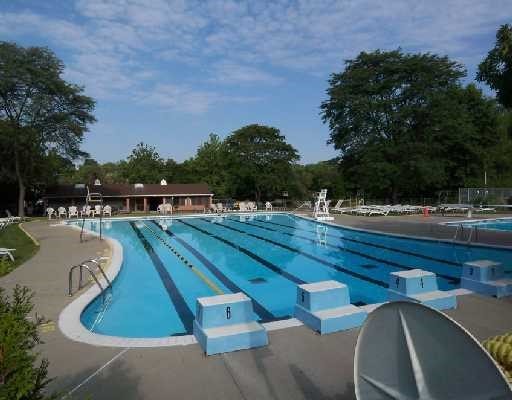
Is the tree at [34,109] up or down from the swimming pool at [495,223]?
up

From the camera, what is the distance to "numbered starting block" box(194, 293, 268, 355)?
14.4 feet

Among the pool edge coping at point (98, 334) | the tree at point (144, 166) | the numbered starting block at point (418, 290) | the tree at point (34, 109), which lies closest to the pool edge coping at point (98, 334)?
the pool edge coping at point (98, 334)

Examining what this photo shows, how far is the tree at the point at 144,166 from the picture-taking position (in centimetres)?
4781

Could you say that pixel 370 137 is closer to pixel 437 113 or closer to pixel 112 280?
pixel 437 113

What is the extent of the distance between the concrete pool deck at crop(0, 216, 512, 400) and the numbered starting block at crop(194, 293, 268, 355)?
0.11 meters

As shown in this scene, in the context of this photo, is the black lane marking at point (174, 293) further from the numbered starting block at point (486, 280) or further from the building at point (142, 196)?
the building at point (142, 196)

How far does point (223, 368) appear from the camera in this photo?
4.01 meters

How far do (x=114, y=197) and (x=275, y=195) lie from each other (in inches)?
616

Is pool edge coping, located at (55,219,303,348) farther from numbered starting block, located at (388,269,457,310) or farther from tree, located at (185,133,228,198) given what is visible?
tree, located at (185,133,228,198)

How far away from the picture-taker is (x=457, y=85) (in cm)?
3241

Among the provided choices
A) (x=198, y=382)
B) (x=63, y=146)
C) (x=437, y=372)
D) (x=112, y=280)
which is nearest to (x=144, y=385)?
(x=198, y=382)

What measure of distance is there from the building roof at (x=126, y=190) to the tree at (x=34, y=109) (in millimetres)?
4131

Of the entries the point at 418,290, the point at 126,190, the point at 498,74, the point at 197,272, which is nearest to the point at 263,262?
the point at 197,272

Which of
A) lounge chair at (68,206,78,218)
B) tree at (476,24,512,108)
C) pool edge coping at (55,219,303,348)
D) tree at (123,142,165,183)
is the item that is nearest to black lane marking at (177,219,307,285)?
pool edge coping at (55,219,303,348)
